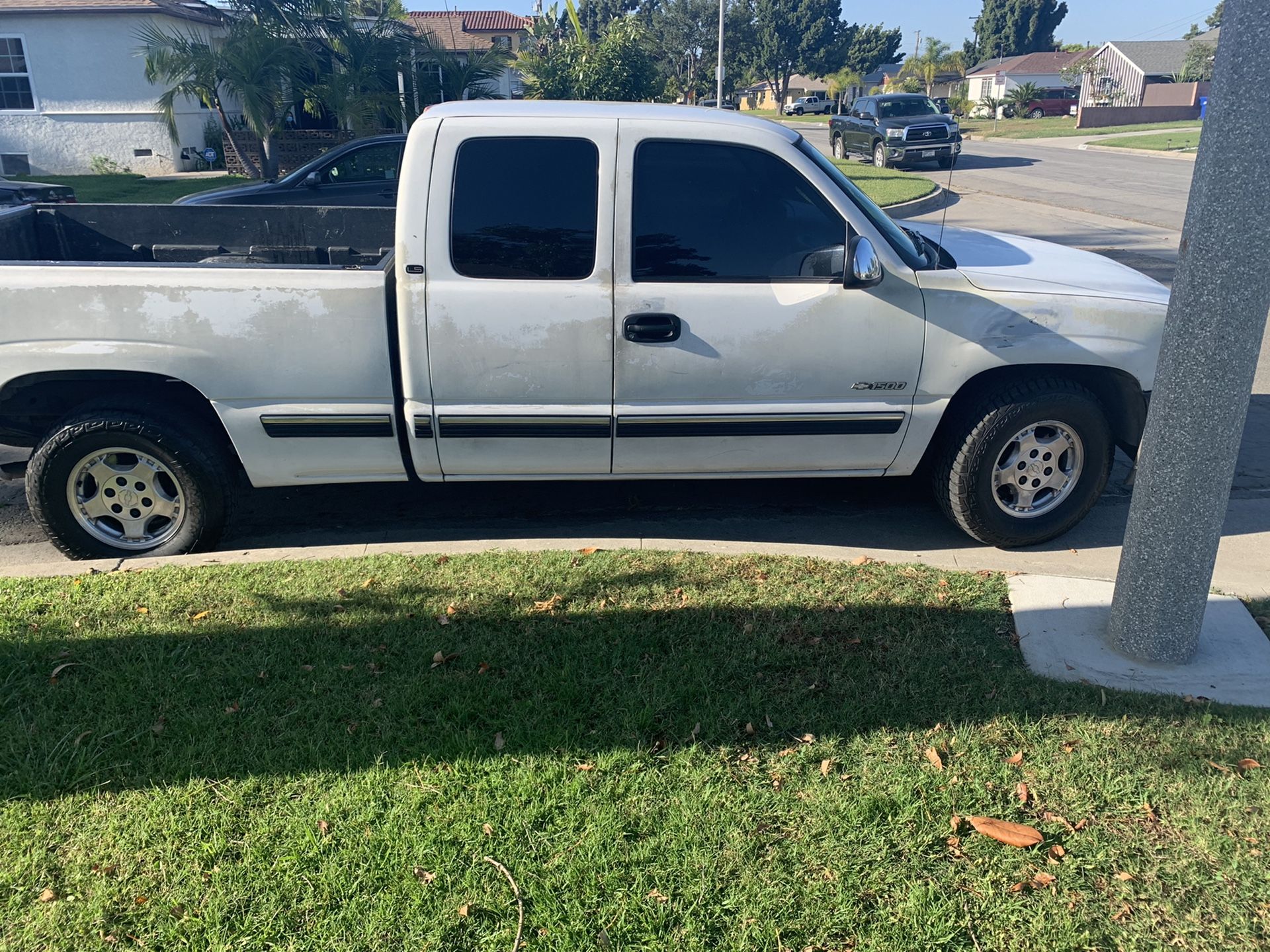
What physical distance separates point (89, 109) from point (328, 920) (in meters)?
27.7

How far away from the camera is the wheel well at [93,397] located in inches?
175

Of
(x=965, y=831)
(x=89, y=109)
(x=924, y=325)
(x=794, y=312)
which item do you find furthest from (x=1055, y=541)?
(x=89, y=109)

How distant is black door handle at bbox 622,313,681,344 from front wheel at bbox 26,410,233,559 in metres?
1.98

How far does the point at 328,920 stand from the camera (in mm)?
2621

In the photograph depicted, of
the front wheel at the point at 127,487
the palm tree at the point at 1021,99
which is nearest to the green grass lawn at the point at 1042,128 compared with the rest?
the palm tree at the point at 1021,99

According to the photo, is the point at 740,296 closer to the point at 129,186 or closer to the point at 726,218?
the point at 726,218

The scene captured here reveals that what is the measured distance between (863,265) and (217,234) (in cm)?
375

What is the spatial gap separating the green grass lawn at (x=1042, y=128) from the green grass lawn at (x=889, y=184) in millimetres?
23061

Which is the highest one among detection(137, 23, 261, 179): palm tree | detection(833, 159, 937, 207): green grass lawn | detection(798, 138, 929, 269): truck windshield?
detection(137, 23, 261, 179): palm tree

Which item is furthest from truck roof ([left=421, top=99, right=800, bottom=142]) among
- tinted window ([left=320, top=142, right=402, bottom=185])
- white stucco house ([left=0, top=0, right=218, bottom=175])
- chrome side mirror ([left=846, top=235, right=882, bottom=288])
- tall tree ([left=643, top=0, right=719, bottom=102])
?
tall tree ([left=643, top=0, right=719, bottom=102])

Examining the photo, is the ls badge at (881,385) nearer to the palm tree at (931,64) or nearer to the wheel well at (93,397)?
the wheel well at (93,397)

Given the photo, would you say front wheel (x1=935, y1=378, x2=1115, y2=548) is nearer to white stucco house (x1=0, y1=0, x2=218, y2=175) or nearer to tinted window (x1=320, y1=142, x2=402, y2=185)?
tinted window (x1=320, y1=142, x2=402, y2=185)

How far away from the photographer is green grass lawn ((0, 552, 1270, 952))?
104 inches

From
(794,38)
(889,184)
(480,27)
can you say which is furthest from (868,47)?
(889,184)
